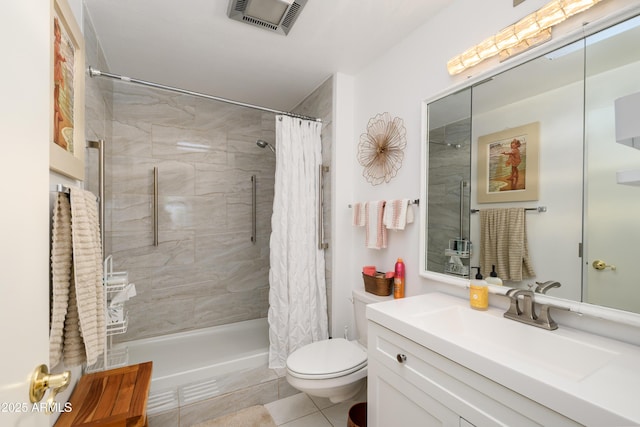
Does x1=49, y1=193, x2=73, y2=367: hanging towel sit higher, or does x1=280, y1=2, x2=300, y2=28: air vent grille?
x1=280, y1=2, x2=300, y2=28: air vent grille

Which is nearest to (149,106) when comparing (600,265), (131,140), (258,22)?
(131,140)

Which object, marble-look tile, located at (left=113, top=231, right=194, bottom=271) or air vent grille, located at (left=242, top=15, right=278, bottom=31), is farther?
marble-look tile, located at (left=113, top=231, right=194, bottom=271)

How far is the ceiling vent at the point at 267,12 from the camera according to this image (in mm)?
1484

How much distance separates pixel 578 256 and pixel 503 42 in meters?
0.98

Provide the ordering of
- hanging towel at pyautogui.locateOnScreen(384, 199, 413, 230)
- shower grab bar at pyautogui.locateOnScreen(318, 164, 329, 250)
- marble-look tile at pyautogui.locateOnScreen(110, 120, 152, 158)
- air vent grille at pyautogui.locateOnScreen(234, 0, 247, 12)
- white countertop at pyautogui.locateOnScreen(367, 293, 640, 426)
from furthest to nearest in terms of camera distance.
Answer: marble-look tile at pyautogui.locateOnScreen(110, 120, 152, 158)
shower grab bar at pyautogui.locateOnScreen(318, 164, 329, 250)
hanging towel at pyautogui.locateOnScreen(384, 199, 413, 230)
air vent grille at pyautogui.locateOnScreen(234, 0, 247, 12)
white countertop at pyautogui.locateOnScreen(367, 293, 640, 426)

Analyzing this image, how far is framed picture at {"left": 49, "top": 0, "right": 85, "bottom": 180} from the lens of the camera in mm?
1038

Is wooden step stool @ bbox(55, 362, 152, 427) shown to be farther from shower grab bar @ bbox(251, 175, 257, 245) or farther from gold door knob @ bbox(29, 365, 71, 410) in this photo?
shower grab bar @ bbox(251, 175, 257, 245)

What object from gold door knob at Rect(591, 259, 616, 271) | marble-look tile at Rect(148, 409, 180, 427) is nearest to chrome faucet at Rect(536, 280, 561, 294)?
gold door knob at Rect(591, 259, 616, 271)

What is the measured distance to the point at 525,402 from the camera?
0.74 m

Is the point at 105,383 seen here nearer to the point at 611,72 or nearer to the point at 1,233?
the point at 1,233

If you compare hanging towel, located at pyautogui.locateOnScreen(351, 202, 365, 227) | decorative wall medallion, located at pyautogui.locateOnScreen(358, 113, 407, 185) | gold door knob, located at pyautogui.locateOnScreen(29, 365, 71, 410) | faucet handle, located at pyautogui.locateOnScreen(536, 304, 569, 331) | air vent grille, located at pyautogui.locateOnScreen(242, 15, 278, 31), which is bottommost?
faucet handle, located at pyautogui.locateOnScreen(536, 304, 569, 331)

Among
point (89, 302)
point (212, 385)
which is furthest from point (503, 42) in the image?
point (212, 385)

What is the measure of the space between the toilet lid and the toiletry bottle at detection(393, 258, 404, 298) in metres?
0.42

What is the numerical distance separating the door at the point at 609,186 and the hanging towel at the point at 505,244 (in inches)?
8.5
